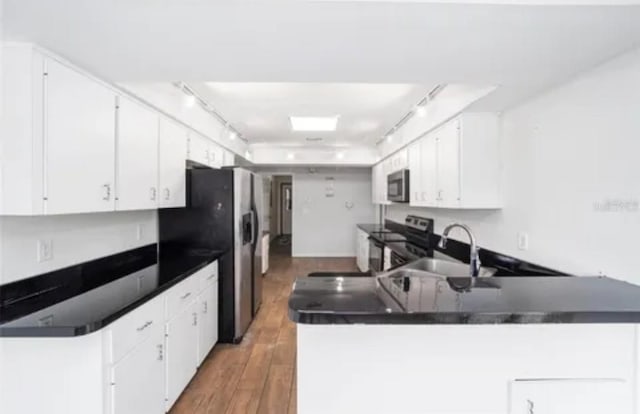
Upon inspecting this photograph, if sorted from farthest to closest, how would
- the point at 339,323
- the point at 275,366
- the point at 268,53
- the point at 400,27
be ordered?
1. the point at 275,366
2. the point at 268,53
3. the point at 400,27
4. the point at 339,323

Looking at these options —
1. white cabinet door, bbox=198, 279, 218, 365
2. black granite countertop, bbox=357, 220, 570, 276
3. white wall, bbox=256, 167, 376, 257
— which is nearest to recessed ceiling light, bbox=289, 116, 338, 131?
black granite countertop, bbox=357, 220, 570, 276

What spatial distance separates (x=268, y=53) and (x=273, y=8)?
1.28 feet

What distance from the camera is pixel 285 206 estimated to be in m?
12.3

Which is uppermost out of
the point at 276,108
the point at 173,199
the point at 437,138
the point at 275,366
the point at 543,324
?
the point at 276,108

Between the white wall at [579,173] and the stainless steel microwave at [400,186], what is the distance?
5.13 ft

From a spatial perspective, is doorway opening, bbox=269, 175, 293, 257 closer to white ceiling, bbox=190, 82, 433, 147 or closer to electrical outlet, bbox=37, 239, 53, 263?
white ceiling, bbox=190, 82, 433, 147

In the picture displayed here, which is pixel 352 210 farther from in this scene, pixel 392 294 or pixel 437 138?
pixel 392 294

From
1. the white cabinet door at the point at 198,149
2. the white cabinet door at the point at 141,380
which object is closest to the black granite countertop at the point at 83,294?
the white cabinet door at the point at 141,380

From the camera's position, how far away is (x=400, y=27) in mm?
1458

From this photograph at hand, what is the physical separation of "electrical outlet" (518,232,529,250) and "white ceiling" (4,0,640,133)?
106 cm

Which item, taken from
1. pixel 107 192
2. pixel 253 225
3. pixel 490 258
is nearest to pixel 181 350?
pixel 107 192

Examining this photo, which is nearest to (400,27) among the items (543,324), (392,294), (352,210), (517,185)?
(392,294)

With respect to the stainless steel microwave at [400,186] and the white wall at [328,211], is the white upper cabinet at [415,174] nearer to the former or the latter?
the stainless steel microwave at [400,186]

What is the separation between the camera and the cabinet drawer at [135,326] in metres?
1.73
